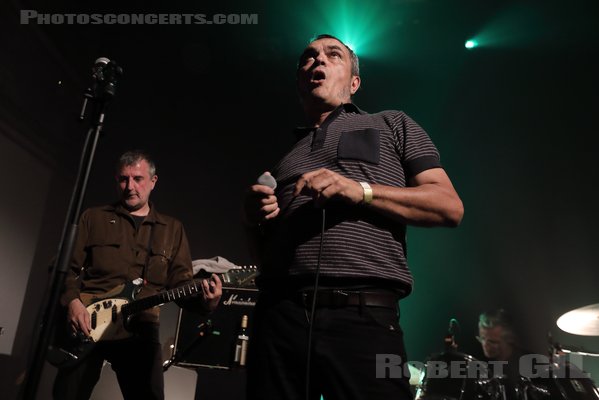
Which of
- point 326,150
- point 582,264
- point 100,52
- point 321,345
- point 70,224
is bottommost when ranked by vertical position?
point 321,345

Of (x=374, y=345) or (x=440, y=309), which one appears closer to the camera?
(x=374, y=345)

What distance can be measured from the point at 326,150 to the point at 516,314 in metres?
4.83

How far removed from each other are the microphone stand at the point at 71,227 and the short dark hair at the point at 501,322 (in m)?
4.73

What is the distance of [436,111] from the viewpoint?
600 centimetres

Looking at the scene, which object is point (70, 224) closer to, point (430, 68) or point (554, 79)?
point (430, 68)

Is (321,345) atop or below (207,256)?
below

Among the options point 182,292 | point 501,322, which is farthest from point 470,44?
point 182,292

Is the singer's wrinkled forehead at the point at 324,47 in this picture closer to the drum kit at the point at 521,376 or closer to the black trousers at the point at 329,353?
the black trousers at the point at 329,353

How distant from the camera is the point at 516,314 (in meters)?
5.18

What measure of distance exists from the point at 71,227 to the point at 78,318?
1.64 m

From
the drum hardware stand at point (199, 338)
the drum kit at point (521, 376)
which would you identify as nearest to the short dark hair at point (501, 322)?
the drum kit at point (521, 376)

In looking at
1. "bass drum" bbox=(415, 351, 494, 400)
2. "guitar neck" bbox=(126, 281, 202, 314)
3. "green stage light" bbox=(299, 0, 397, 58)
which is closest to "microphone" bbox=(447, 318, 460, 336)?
"bass drum" bbox=(415, 351, 494, 400)

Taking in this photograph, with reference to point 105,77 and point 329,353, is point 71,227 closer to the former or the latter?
point 105,77

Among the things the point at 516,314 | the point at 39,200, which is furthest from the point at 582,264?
the point at 39,200
